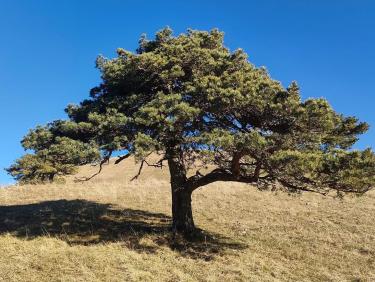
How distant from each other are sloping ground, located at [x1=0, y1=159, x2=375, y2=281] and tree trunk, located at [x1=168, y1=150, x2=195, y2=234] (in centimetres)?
90

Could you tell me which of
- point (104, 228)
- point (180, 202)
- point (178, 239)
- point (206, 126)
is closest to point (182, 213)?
point (180, 202)

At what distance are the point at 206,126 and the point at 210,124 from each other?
0.28m

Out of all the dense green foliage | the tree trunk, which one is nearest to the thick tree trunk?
the tree trunk

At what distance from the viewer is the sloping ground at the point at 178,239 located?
1658 cm

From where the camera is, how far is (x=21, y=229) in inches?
842

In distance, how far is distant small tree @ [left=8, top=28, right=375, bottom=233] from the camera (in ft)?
58.4

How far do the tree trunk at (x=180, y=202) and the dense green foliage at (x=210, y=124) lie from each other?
0.53ft

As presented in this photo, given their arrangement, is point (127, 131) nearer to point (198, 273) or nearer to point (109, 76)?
point (109, 76)

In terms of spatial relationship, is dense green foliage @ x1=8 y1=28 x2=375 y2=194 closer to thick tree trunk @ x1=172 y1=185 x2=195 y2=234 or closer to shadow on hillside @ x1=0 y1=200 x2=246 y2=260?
thick tree trunk @ x1=172 y1=185 x2=195 y2=234

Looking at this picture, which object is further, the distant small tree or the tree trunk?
the tree trunk

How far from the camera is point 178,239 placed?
20.8 meters

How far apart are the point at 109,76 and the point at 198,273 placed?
10147 millimetres

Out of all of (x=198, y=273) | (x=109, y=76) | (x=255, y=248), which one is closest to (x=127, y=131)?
(x=109, y=76)

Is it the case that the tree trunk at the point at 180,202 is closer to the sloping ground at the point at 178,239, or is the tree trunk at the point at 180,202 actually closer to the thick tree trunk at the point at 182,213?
the thick tree trunk at the point at 182,213
